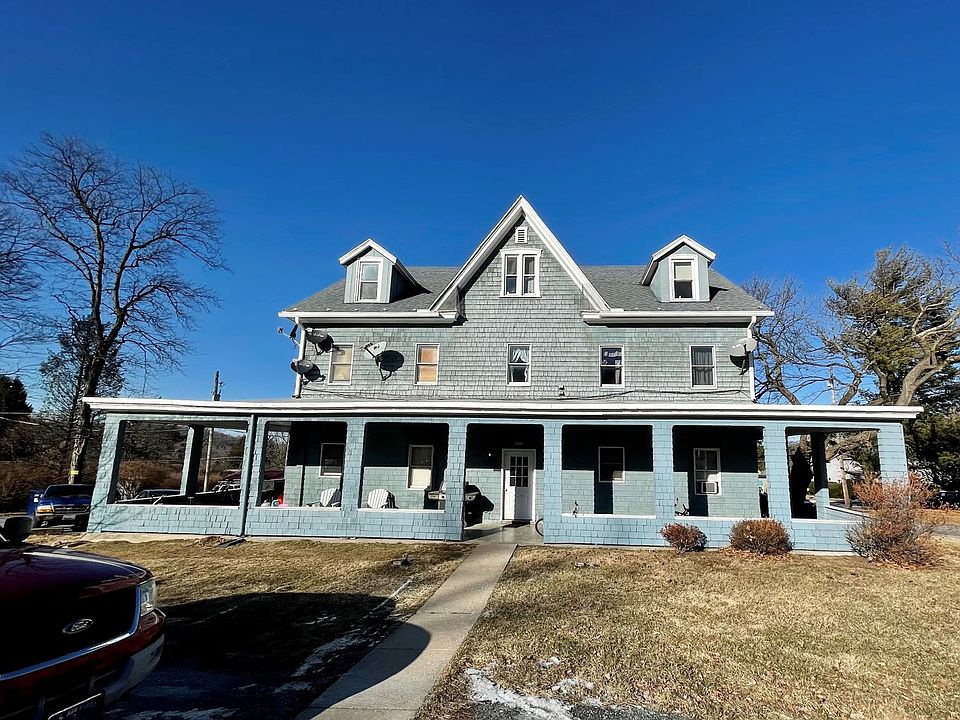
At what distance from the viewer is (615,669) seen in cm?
553

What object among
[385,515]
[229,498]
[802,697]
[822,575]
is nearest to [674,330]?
[822,575]

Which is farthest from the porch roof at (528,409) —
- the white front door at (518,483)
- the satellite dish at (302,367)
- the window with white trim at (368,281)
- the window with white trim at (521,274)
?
the window with white trim at (368,281)

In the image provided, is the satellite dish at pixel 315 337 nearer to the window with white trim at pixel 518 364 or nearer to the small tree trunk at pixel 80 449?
the window with white trim at pixel 518 364

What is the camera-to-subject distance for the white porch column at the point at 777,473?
1227cm

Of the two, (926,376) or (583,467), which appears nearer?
(583,467)

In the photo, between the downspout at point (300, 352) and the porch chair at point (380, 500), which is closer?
the porch chair at point (380, 500)

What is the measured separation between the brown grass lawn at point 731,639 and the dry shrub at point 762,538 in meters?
1.02

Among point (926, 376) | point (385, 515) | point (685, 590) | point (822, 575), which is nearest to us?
point (685, 590)

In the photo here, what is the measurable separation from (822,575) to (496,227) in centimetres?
1229

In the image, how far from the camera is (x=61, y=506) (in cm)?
1650

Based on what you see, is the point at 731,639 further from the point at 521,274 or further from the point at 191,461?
the point at 191,461

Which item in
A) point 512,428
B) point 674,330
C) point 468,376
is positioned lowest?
point 512,428

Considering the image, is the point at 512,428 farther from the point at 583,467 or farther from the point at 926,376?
the point at 926,376

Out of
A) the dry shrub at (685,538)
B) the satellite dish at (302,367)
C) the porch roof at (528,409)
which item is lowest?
the dry shrub at (685,538)
